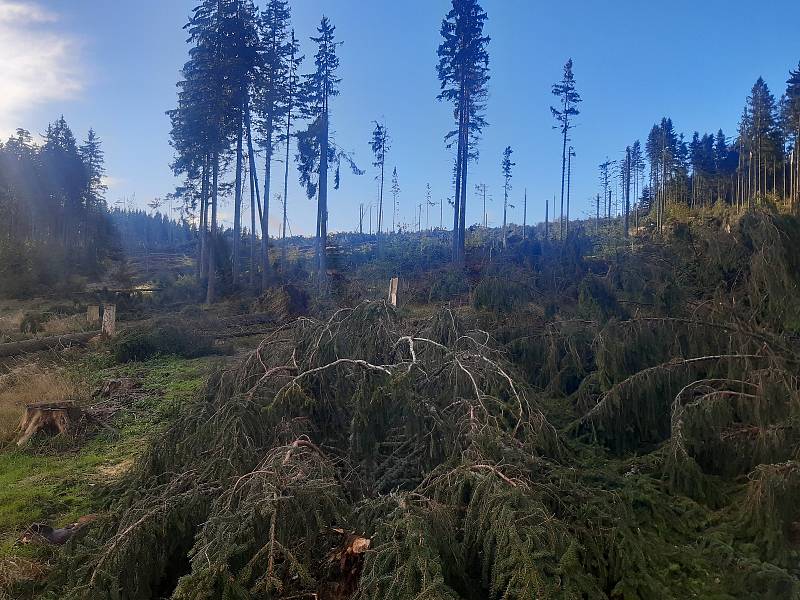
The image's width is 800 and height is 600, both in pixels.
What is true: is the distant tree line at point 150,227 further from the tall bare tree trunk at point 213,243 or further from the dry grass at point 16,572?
the dry grass at point 16,572

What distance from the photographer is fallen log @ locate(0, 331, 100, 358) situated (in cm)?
1173

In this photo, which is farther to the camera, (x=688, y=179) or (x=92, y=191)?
(x=688, y=179)

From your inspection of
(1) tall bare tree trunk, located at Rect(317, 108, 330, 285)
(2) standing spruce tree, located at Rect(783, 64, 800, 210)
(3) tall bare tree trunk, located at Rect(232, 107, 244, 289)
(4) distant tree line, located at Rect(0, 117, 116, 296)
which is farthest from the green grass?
(2) standing spruce tree, located at Rect(783, 64, 800, 210)

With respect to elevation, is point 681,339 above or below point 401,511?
above

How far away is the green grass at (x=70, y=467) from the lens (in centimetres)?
443

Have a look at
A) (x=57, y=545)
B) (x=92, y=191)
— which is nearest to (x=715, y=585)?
(x=57, y=545)

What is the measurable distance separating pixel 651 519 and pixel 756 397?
156 centimetres

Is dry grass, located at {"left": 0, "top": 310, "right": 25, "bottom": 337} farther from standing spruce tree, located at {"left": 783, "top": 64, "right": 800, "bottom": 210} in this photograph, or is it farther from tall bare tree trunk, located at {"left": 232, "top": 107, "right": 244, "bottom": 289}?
standing spruce tree, located at {"left": 783, "top": 64, "right": 800, "bottom": 210}

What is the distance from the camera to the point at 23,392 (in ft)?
25.2

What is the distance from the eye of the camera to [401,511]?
8.02 ft

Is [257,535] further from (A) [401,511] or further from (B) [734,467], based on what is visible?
(B) [734,467]

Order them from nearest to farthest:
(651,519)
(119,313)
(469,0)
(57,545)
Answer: (651,519) < (57,545) < (119,313) < (469,0)

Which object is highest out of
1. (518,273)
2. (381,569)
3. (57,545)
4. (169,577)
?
(518,273)

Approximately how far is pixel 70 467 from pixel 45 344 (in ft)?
28.7
